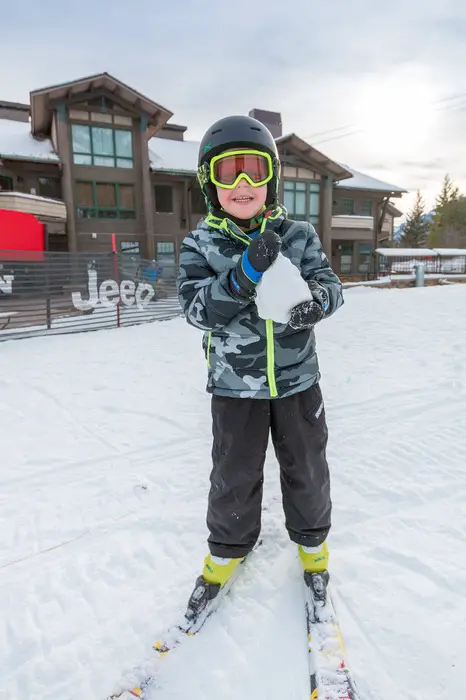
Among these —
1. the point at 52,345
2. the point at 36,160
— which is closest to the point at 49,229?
the point at 36,160

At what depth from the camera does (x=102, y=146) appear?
19.5m

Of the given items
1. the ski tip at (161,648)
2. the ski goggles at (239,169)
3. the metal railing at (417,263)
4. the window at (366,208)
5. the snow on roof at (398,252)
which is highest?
the window at (366,208)

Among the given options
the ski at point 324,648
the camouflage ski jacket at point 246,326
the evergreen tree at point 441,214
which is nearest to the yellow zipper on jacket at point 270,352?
the camouflage ski jacket at point 246,326

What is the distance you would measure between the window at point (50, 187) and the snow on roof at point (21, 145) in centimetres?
110

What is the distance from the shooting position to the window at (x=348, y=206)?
27156 mm

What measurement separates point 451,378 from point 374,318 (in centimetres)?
Answer: 449

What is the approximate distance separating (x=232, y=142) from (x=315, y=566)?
1.90 m

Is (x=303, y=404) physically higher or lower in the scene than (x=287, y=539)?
higher

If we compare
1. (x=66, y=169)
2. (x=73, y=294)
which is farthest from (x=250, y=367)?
(x=66, y=169)

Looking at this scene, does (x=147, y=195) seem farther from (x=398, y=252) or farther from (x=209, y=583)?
(x=209, y=583)

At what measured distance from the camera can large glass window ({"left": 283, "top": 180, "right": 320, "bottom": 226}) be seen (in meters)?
23.5

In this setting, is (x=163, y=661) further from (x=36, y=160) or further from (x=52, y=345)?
(x=36, y=160)

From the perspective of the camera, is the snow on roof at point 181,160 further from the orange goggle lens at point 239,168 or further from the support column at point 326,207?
the orange goggle lens at point 239,168

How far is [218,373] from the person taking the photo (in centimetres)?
186
